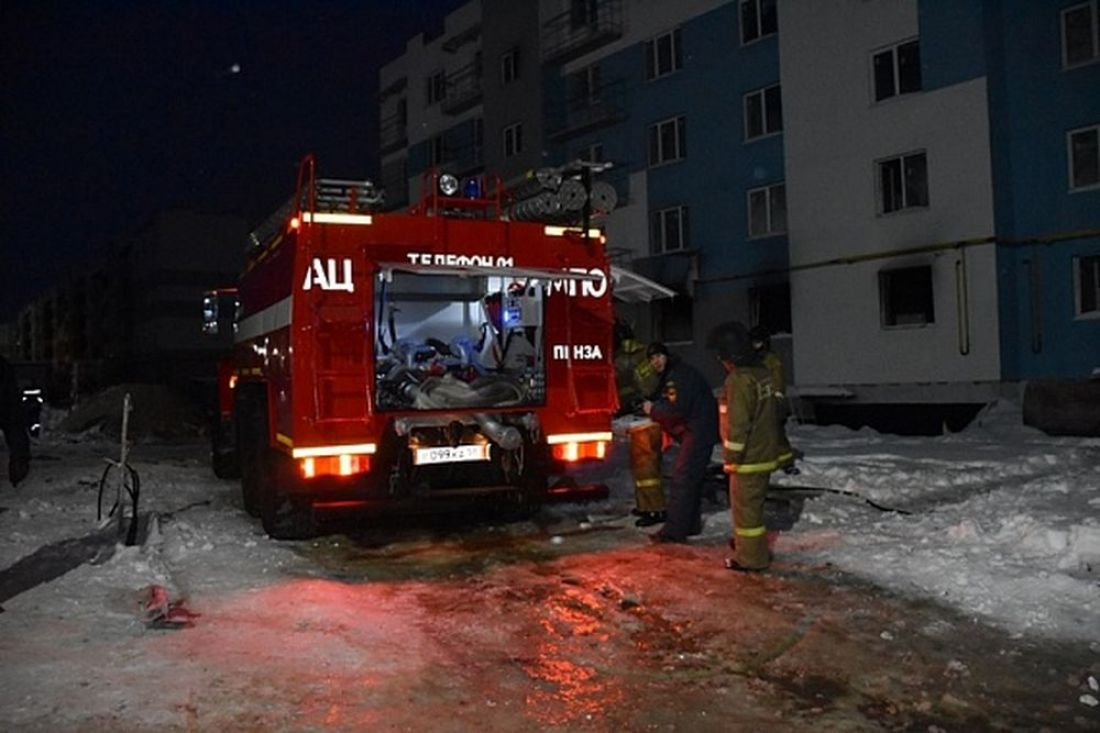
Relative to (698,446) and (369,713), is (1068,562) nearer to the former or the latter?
(698,446)

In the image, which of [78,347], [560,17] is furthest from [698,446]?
[78,347]

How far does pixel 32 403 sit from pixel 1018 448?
71.2 feet

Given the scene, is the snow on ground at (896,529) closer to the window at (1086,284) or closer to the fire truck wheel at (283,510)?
the fire truck wheel at (283,510)

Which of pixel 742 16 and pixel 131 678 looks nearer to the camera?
pixel 131 678

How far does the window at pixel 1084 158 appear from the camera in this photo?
18500 millimetres

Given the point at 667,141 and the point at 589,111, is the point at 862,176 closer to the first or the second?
the point at 667,141

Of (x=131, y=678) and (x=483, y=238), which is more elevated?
(x=483, y=238)

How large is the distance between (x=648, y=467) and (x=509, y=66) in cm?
2656

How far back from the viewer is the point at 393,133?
→ 1705 inches

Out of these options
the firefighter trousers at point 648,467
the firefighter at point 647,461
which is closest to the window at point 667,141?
the firefighter at point 647,461

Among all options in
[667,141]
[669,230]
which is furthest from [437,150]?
[669,230]

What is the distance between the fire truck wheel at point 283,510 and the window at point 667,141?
19918 millimetres

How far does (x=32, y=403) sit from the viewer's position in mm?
23594

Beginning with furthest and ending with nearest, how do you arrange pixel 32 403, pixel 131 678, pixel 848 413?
pixel 32 403, pixel 848 413, pixel 131 678
